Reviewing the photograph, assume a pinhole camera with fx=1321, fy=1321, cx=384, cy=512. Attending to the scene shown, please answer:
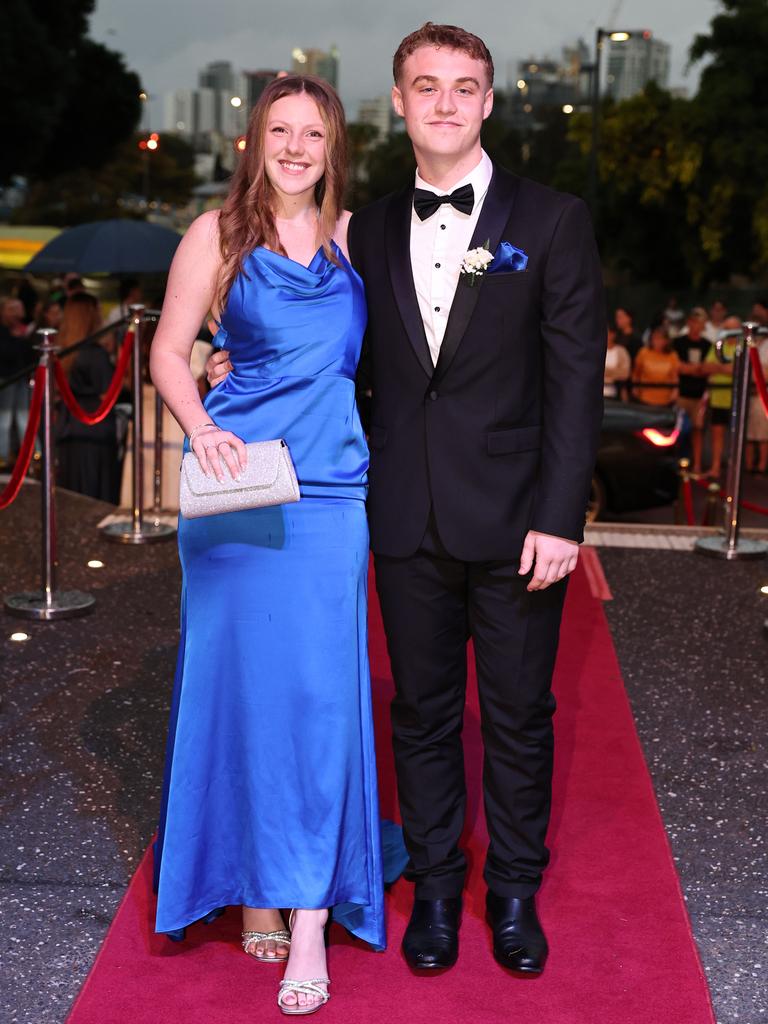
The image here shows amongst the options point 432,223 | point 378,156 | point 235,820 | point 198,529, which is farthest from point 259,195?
point 378,156

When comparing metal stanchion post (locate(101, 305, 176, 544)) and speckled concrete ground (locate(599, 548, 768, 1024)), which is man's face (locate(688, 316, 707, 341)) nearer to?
speckled concrete ground (locate(599, 548, 768, 1024))

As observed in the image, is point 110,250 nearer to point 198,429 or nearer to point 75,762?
point 75,762

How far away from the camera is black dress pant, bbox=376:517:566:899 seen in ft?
10.3

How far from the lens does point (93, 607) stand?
6258 millimetres

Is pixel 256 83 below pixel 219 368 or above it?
above

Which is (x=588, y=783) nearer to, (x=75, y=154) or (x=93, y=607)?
(x=93, y=607)

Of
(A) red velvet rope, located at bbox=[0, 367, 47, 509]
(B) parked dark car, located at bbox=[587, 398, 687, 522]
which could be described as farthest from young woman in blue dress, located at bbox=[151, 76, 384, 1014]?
(B) parked dark car, located at bbox=[587, 398, 687, 522]

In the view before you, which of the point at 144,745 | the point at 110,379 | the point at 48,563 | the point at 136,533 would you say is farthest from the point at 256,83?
the point at 144,745

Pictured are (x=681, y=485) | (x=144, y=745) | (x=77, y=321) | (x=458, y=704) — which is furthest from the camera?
(x=681, y=485)

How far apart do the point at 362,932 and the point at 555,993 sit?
1.54 ft

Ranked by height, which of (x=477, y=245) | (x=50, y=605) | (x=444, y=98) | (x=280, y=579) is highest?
(x=444, y=98)

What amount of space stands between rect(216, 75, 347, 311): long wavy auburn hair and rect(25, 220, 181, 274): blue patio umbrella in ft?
31.7

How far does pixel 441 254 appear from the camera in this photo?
302cm

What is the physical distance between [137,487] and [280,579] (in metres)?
4.83
